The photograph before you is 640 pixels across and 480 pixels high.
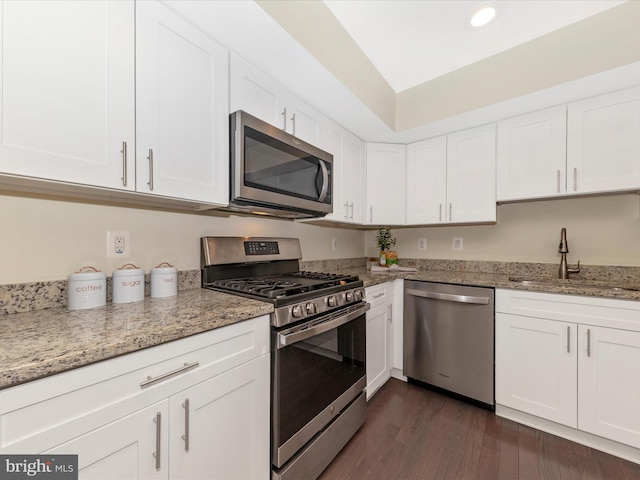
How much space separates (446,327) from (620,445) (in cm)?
106

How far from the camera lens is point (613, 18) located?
5.10 ft

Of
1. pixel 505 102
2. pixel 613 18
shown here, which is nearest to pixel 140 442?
pixel 505 102

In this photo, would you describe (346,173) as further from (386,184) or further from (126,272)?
(126,272)

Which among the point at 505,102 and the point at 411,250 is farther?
the point at 411,250

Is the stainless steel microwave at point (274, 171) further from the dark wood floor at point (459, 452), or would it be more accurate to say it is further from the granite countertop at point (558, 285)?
the dark wood floor at point (459, 452)

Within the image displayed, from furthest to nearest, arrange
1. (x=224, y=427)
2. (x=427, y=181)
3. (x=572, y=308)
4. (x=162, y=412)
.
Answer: (x=427, y=181), (x=572, y=308), (x=224, y=427), (x=162, y=412)

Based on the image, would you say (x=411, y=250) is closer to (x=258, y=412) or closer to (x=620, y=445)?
(x=620, y=445)

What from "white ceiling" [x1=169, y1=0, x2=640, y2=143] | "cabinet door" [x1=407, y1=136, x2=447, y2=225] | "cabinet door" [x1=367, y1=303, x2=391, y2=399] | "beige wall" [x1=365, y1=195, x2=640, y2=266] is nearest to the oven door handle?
"cabinet door" [x1=367, y1=303, x2=391, y2=399]

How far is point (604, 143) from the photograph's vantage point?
1.80m

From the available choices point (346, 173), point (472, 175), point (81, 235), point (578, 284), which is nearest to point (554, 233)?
point (578, 284)

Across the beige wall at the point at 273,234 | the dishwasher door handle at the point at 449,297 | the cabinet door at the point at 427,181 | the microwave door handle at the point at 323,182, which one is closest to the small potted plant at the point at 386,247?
the beige wall at the point at 273,234

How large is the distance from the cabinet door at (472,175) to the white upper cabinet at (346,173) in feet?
2.61

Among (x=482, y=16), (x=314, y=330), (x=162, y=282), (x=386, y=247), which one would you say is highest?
(x=482, y=16)

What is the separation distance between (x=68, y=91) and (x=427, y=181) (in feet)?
8.26
